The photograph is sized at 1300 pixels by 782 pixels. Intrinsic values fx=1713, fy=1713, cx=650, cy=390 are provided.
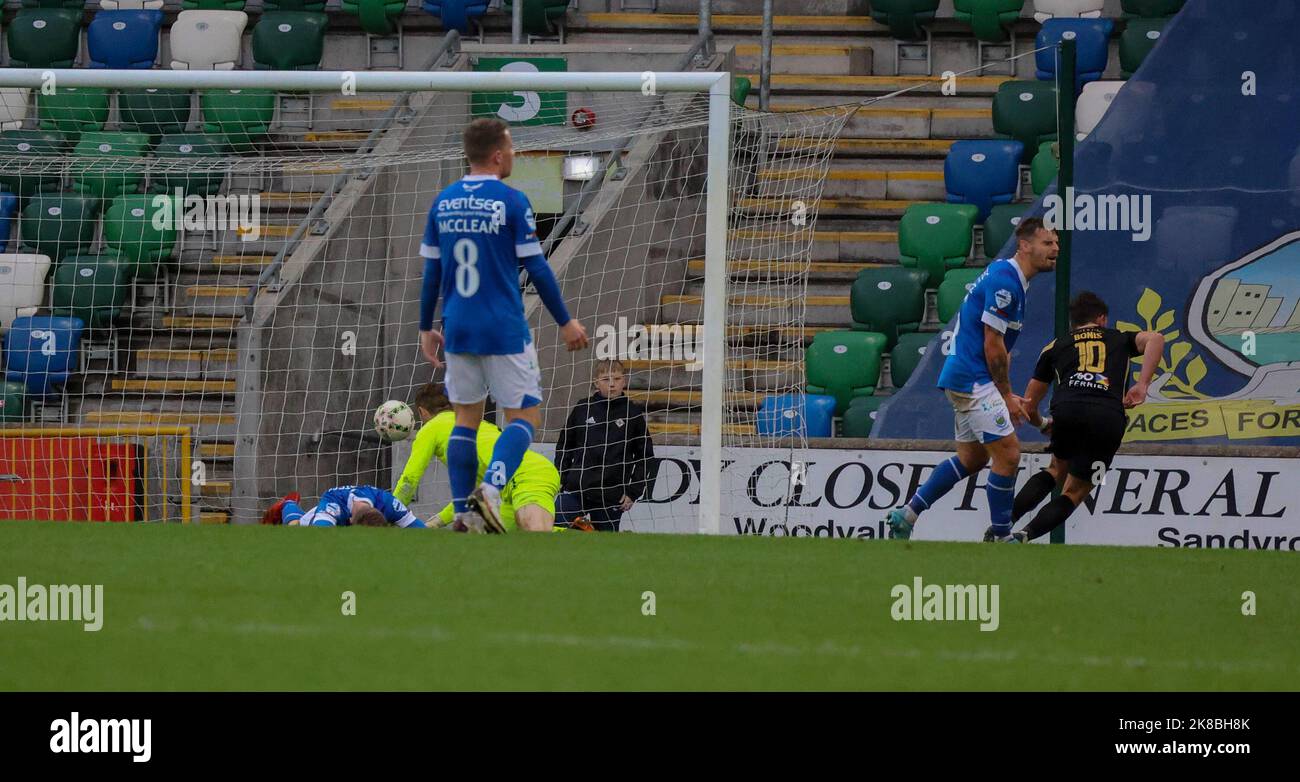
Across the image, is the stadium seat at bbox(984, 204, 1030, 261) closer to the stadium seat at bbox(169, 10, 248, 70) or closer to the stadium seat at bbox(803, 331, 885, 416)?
the stadium seat at bbox(803, 331, 885, 416)

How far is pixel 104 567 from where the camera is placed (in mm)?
5875

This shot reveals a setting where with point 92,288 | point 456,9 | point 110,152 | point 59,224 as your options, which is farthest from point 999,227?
point 59,224

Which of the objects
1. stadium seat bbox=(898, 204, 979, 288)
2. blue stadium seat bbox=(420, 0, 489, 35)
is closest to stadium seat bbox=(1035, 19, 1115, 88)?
stadium seat bbox=(898, 204, 979, 288)

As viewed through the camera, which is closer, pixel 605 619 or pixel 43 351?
pixel 605 619

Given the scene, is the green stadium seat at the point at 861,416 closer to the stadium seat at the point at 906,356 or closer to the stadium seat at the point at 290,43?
the stadium seat at the point at 906,356

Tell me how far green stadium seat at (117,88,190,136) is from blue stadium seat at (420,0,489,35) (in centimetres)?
261

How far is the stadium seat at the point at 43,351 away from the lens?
14.0 metres

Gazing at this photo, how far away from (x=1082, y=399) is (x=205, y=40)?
10.9 metres

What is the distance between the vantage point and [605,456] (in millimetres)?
11164

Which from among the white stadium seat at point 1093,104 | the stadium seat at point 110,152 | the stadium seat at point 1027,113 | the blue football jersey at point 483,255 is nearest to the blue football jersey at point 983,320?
the blue football jersey at point 483,255

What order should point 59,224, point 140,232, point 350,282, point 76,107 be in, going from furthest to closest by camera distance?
point 76,107, point 59,224, point 140,232, point 350,282

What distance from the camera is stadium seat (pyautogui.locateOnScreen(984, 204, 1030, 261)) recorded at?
1370 cm

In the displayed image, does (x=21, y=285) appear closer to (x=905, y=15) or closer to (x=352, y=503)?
(x=352, y=503)
